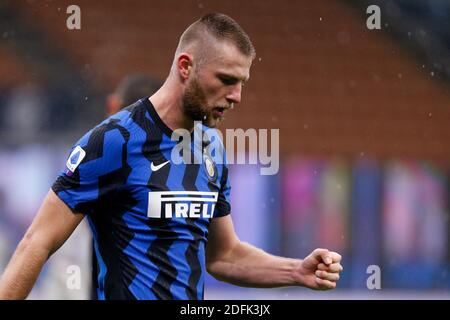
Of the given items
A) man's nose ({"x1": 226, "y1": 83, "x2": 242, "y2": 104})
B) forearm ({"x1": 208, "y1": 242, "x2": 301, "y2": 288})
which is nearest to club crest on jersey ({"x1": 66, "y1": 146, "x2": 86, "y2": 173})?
man's nose ({"x1": 226, "y1": 83, "x2": 242, "y2": 104})

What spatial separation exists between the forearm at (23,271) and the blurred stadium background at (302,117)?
4275mm

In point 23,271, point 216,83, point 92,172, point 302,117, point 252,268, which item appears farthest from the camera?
point 302,117

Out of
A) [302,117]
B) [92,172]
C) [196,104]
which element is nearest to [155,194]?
[92,172]

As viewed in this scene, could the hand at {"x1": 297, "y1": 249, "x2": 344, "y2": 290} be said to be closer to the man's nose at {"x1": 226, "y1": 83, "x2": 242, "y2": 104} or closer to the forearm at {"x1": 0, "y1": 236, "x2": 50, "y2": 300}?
the man's nose at {"x1": 226, "y1": 83, "x2": 242, "y2": 104}

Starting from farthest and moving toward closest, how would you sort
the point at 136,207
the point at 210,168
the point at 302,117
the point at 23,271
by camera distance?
1. the point at 302,117
2. the point at 210,168
3. the point at 136,207
4. the point at 23,271

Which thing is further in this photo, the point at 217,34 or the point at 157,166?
the point at 217,34

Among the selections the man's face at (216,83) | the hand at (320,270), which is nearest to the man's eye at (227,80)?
the man's face at (216,83)

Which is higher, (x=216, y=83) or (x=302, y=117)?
(x=216, y=83)

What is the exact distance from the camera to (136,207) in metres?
3.07

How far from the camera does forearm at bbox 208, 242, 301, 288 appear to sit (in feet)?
11.2

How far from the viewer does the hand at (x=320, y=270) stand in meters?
3.11

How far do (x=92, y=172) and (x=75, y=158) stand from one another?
0.26 feet

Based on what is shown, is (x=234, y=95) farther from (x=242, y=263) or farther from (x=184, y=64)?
(x=242, y=263)

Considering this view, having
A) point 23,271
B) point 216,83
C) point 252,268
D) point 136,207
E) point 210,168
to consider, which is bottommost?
point 252,268
